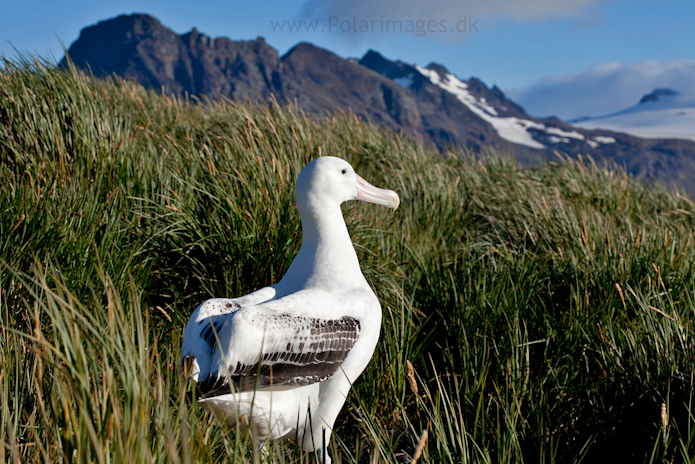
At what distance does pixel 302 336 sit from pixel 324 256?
52 cm

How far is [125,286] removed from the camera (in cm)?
303

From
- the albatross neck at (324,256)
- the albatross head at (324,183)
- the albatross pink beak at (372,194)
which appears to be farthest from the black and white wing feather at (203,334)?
the albatross pink beak at (372,194)

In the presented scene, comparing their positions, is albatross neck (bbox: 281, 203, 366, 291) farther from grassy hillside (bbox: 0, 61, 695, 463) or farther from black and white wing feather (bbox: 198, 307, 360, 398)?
grassy hillside (bbox: 0, 61, 695, 463)

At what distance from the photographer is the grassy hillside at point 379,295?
6.26 ft

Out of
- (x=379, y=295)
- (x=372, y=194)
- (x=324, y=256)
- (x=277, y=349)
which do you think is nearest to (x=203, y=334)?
(x=277, y=349)

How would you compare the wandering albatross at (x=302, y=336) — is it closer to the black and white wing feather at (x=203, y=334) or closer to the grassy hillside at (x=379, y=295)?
the black and white wing feather at (x=203, y=334)

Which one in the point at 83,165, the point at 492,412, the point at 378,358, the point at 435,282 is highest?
the point at 83,165

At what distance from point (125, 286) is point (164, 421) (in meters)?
1.89

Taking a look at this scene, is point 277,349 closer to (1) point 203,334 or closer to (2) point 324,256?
(1) point 203,334

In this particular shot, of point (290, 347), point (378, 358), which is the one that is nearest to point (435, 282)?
point (378, 358)

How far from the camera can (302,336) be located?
2.07 m

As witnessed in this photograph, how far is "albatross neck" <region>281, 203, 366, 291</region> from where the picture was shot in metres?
2.44

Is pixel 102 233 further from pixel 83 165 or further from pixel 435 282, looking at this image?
pixel 435 282

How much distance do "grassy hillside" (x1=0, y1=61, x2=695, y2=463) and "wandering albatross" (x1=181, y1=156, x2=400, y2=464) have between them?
0.13 m
